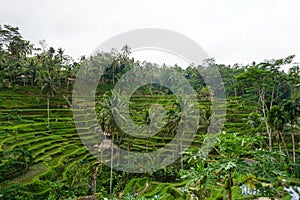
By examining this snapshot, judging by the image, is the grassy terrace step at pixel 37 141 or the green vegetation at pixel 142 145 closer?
the green vegetation at pixel 142 145

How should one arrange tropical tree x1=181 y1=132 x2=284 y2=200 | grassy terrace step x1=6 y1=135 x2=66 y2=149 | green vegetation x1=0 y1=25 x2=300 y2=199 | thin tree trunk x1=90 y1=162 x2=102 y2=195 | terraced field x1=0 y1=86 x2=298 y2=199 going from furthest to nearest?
grassy terrace step x1=6 y1=135 x2=66 y2=149 → thin tree trunk x1=90 y1=162 x2=102 y2=195 → terraced field x1=0 y1=86 x2=298 y2=199 → green vegetation x1=0 y1=25 x2=300 y2=199 → tropical tree x1=181 y1=132 x2=284 y2=200

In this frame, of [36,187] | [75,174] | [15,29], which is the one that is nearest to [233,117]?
[75,174]

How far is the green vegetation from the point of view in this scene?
→ 548cm

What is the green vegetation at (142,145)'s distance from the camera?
5.48 m

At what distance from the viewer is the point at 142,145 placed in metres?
24.8

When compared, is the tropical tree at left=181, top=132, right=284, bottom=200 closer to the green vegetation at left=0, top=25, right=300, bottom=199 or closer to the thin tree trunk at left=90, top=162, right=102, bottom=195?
the green vegetation at left=0, top=25, right=300, bottom=199

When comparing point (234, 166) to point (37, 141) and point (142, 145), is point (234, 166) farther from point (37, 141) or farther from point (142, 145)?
point (37, 141)

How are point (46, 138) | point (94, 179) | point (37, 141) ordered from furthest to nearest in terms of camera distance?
1. point (46, 138)
2. point (37, 141)
3. point (94, 179)

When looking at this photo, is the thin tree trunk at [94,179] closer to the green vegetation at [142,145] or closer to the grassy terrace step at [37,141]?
the green vegetation at [142,145]

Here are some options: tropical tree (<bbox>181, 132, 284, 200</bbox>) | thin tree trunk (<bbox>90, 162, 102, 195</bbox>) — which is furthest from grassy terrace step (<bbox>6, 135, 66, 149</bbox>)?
tropical tree (<bbox>181, 132, 284, 200</bbox>)

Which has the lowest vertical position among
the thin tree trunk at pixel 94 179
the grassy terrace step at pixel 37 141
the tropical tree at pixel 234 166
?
the thin tree trunk at pixel 94 179

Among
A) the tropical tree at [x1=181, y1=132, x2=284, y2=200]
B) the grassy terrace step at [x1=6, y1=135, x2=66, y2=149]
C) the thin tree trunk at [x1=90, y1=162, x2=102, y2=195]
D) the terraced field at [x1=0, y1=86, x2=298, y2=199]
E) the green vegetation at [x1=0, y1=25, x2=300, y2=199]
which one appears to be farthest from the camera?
the grassy terrace step at [x1=6, y1=135, x2=66, y2=149]

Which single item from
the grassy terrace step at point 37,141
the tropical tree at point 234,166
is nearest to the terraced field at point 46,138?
the grassy terrace step at point 37,141

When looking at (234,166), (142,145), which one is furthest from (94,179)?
(234,166)
